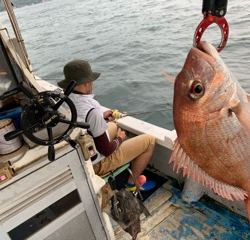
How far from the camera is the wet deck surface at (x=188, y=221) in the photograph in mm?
2773

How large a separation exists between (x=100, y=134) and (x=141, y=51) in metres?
8.77

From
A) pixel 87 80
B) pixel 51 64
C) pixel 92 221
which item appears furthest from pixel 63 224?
pixel 51 64

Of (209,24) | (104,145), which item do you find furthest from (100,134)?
(209,24)

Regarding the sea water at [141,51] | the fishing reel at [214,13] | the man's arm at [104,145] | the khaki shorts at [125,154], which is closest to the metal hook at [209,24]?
the fishing reel at [214,13]

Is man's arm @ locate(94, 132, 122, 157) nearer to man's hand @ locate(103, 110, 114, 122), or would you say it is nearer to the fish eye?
man's hand @ locate(103, 110, 114, 122)

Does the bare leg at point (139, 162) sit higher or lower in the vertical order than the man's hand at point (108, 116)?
lower

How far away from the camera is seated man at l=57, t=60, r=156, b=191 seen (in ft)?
8.33

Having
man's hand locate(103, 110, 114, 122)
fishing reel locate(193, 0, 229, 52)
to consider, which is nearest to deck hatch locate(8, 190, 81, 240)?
fishing reel locate(193, 0, 229, 52)

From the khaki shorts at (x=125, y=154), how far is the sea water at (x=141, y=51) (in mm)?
1315

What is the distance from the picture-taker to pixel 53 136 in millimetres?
1738

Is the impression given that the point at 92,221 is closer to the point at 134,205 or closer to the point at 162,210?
the point at 134,205

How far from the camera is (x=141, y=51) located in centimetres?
1080

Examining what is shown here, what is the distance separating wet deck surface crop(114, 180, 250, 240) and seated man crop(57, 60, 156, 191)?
0.41 meters

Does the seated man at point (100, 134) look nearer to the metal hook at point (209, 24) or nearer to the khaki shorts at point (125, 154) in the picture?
the khaki shorts at point (125, 154)
